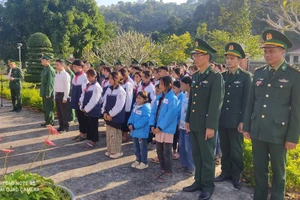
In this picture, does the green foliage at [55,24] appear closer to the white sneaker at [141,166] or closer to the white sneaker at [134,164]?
the white sneaker at [134,164]

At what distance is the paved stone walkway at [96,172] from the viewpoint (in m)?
3.98

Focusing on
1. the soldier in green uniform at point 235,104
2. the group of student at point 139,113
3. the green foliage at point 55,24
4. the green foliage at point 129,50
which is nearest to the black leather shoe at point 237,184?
the soldier in green uniform at point 235,104

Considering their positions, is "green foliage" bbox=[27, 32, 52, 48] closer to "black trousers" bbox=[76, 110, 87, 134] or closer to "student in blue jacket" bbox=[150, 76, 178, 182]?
"black trousers" bbox=[76, 110, 87, 134]

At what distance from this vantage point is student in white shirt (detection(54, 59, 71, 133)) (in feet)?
23.0

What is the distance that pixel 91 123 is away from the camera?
607 centimetres

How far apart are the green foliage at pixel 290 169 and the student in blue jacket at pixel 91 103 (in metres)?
2.97

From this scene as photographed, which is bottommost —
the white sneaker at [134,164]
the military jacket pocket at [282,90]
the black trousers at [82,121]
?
the white sneaker at [134,164]

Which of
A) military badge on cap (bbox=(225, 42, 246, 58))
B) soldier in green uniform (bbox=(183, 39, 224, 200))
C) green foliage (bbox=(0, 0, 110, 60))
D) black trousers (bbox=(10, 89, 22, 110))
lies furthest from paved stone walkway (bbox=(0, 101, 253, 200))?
green foliage (bbox=(0, 0, 110, 60))

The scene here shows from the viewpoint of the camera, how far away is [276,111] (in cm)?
318

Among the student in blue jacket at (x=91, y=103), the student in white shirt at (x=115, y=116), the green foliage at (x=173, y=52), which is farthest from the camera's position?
the green foliage at (x=173, y=52)

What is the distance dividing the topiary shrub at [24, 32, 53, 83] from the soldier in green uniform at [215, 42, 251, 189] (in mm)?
16054

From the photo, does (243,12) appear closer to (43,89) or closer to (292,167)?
(43,89)

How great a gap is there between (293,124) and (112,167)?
2.98m

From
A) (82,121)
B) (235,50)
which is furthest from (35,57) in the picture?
(235,50)
